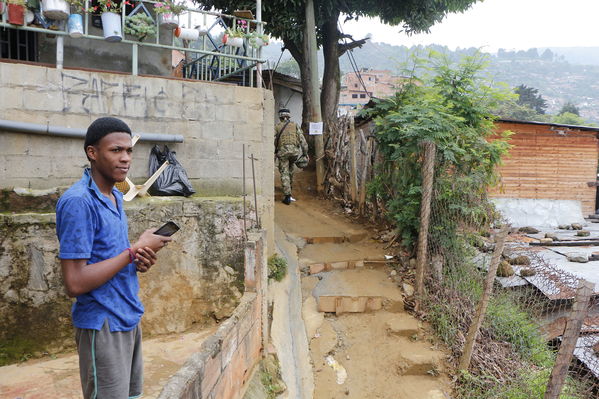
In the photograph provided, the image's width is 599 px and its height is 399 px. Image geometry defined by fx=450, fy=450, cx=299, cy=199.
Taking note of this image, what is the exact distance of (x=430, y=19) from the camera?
42.1 ft

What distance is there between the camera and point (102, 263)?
1.98 meters

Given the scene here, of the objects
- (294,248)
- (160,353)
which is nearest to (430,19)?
(294,248)

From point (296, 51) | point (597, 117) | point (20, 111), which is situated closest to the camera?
point (20, 111)

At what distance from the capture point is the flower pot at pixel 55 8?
5.08 metres

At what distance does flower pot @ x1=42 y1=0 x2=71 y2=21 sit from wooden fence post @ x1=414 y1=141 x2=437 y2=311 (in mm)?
4772

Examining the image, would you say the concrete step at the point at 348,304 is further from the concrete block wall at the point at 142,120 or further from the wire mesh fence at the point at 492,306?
the concrete block wall at the point at 142,120

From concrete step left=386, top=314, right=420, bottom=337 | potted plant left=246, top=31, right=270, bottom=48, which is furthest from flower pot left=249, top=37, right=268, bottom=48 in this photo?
concrete step left=386, top=314, right=420, bottom=337

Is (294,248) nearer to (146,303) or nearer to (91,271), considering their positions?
(146,303)

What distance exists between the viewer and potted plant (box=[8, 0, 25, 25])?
4.98m

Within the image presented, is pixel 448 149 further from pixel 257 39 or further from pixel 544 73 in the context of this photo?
pixel 544 73

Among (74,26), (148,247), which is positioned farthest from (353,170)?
(148,247)

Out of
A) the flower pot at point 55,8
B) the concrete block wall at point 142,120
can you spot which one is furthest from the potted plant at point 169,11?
the flower pot at point 55,8

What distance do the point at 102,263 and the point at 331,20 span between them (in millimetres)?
11924

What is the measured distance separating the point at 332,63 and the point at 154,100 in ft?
26.4
